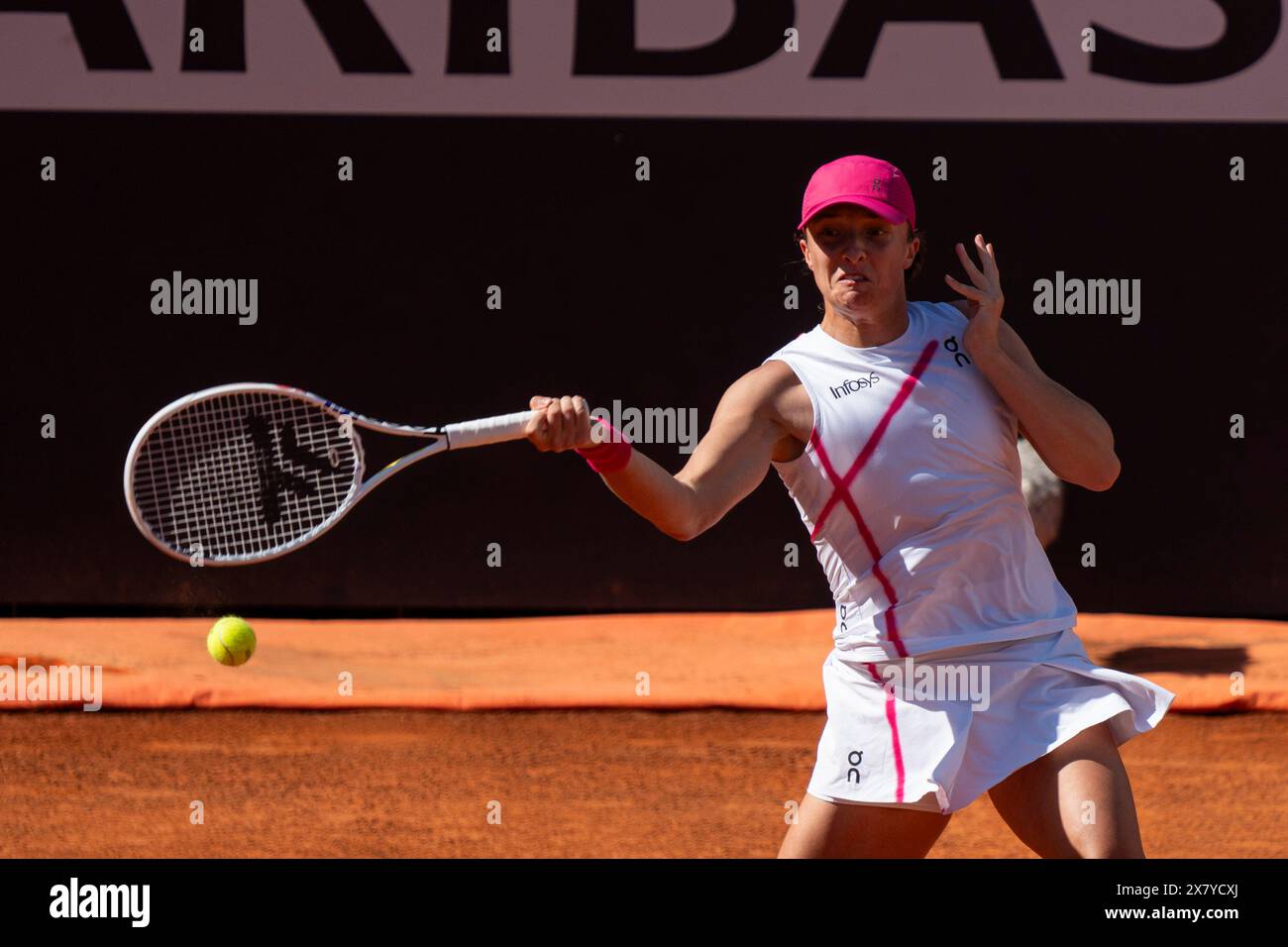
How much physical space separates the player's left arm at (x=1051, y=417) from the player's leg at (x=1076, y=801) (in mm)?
429

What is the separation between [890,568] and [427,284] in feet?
16.7

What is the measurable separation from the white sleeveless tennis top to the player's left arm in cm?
→ 8

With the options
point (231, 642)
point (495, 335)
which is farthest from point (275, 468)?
point (495, 335)

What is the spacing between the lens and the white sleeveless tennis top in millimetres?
2670

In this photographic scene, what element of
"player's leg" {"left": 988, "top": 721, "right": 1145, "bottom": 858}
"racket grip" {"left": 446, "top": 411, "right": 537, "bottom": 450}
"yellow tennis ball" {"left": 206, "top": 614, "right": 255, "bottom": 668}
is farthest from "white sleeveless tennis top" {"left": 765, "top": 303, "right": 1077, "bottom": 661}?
"yellow tennis ball" {"left": 206, "top": 614, "right": 255, "bottom": 668}

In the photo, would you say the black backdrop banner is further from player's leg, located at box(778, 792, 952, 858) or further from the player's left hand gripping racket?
player's leg, located at box(778, 792, 952, 858)

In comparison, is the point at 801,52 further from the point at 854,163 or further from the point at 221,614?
the point at 854,163

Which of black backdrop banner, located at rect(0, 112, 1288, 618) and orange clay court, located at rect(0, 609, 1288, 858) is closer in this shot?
orange clay court, located at rect(0, 609, 1288, 858)

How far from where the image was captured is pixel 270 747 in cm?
544

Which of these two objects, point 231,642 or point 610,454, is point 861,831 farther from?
point 231,642

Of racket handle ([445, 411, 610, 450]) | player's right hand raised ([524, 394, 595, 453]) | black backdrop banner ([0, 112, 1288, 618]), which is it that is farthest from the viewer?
black backdrop banner ([0, 112, 1288, 618])

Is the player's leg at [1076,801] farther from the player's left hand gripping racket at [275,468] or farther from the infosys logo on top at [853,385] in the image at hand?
the player's left hand gripping racket at [275,468]

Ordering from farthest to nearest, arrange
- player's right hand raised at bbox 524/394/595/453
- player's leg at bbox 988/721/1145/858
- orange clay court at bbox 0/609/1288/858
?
orange clay court at bbox 0/609/1288/858, player's right hand raised at bbox 524/394/595/453, player's leg at bbox 988/721/1145/858

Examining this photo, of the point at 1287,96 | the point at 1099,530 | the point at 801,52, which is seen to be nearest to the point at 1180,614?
the point at 1099,530
